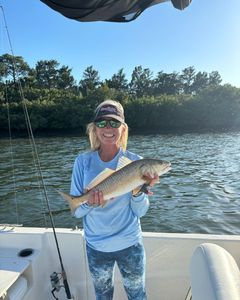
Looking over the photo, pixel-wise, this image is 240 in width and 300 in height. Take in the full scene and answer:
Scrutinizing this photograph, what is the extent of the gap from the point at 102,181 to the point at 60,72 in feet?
262

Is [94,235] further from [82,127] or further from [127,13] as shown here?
[82,127]

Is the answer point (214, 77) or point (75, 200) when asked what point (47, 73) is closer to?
point (214, 77)

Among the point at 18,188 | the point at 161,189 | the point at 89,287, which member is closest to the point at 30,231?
the point at 89,287

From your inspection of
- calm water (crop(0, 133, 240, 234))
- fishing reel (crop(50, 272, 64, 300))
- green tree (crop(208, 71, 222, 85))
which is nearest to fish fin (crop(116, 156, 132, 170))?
fishing reel (crop(50, 272, 64, 300))

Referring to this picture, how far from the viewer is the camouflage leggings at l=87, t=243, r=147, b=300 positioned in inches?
107

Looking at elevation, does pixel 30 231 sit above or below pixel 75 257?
above

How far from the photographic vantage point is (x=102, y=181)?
2629 mm

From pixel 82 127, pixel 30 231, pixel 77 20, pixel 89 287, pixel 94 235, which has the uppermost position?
pixel 77 20

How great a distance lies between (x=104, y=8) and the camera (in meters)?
1.88

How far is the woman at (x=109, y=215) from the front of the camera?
2670mm

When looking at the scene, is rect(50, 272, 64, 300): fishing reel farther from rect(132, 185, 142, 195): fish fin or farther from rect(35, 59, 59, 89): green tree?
rect(35, 59, 59, 89): green tree

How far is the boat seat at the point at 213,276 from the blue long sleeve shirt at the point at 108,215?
0.54 metres

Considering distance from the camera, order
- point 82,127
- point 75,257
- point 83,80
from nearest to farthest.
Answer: point 75,257, point 82,127, point 83,80

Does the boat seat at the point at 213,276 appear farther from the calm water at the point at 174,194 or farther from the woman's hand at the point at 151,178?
the calm water at the point at 174,194
